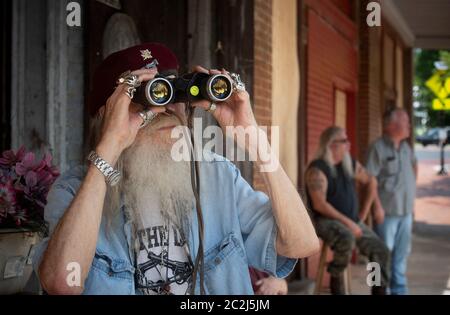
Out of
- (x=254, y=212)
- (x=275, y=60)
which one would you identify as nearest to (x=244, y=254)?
(x=254, y=212)

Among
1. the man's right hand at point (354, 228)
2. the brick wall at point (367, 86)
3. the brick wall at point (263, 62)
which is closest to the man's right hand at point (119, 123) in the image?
the brick wall at point (263, 62)

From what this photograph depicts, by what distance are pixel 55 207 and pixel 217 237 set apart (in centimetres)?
31

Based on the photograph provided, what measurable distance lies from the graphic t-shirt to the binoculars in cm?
23

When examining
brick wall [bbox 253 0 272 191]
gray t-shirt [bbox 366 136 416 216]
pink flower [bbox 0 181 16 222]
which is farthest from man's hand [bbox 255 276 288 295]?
gray t-shirt [bbox 366 136 416 216]

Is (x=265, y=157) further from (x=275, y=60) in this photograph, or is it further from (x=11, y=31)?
(x=275, y=60)

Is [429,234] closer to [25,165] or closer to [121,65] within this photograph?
[25,165]

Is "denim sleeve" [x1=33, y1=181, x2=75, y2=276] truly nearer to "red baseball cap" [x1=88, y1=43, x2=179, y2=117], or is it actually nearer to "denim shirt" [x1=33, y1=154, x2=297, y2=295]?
"denim shirt" [x1=33, y1=154, x2=297, y2=295]

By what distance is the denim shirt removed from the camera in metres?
1.33

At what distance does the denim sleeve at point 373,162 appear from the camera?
4.37 meters

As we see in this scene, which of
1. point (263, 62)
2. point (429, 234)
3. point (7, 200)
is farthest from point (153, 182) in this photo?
point (429, 234)

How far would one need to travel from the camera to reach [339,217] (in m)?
3.99

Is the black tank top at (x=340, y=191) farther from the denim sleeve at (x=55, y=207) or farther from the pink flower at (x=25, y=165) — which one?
the denim sleeve at (x=55, y=207)

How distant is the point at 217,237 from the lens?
136 cm

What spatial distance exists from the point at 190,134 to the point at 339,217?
269 centimetres
